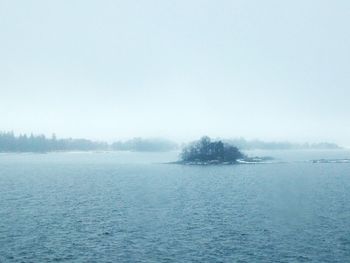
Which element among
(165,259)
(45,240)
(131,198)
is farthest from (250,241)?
(131,198)

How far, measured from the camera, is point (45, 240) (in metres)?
54.0

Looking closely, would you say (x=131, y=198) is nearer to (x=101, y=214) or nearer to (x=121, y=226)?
(x=101, y=214)

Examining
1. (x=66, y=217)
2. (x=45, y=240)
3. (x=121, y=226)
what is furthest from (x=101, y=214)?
(x=45, y=240)

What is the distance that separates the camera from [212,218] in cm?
6994

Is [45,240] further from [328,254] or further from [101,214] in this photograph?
[328,254]

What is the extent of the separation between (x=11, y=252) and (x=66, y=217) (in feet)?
71.8

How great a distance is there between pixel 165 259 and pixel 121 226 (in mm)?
18139

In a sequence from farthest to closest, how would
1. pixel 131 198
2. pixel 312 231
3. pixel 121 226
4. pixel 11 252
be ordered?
pixel 131 198 < pixel 121 226 < pixel 312 231 < pixel 11 252

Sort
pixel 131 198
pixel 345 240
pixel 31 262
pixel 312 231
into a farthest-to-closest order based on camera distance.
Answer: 1. pixel 131 198
2. pixel 312 231
3. pixel 345 240
4. pixel 31 262

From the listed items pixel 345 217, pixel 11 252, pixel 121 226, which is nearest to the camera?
pixel 11 252

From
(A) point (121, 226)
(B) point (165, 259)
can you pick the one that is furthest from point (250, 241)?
(A) point (121, 226)

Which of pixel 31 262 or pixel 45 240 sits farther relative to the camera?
pixel 45 240

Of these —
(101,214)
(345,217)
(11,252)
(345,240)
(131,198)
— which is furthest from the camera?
(131,198)

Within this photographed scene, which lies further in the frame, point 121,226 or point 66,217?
point 66,217
